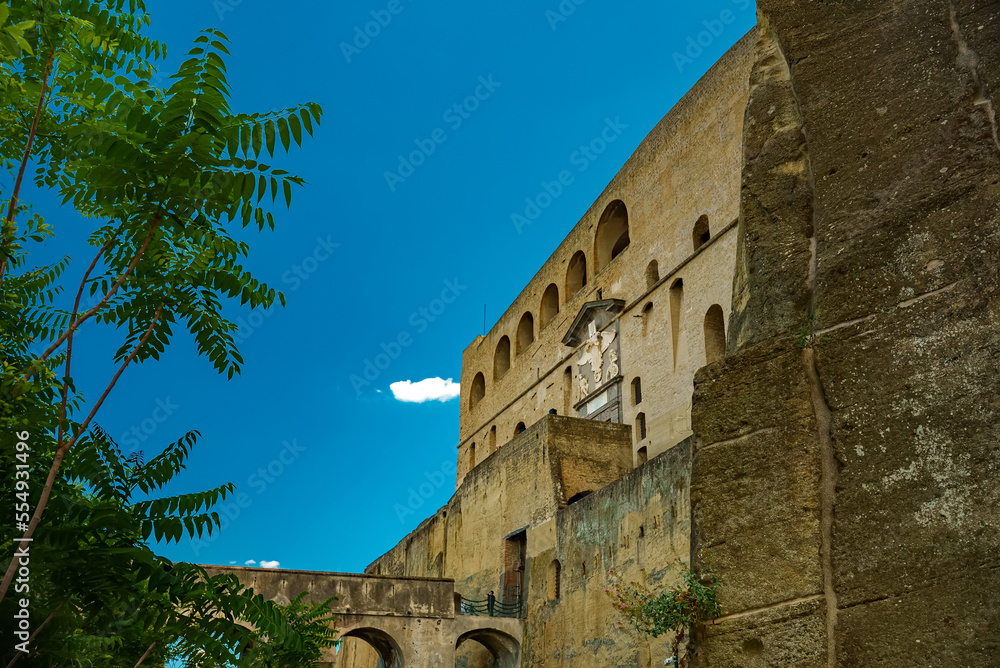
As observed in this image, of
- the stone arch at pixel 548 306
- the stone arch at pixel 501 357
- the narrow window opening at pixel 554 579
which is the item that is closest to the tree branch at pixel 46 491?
the narrow window opening at pixel 554 579

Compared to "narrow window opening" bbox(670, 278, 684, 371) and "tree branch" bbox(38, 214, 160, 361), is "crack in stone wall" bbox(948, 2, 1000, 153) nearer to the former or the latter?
"tree branch" bbox(38, 214, 160, 361)

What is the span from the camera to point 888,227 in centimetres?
397

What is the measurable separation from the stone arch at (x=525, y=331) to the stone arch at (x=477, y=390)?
460cm

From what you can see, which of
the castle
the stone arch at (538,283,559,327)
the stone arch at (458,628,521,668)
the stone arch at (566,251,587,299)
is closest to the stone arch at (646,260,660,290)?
the stone arch at (566,251,587,299)

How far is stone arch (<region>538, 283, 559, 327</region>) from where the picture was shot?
110 feet

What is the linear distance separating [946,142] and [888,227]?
443 millimetres

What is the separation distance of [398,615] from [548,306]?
15.3 meters

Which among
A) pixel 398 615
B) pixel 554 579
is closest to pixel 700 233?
pixel 554 579

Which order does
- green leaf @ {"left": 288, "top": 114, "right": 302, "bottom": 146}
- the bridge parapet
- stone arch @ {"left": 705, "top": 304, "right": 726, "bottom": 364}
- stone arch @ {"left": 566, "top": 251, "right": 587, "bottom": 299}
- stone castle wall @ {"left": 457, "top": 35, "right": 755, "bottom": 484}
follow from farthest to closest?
stone arch @ {"left": 566, "top": 251, "right": 587, "bottom": 299} < stone castle wall @ {"left": 457, "top": 35, "right": 755, "bottom": 484} < stone arch @ {"left": 705, "top": 304, "right": 726, "bottom": 364} < the bridge parapet < green leaf @ {"left": 288, "top": 114, "right": 302, "bottom": 146}

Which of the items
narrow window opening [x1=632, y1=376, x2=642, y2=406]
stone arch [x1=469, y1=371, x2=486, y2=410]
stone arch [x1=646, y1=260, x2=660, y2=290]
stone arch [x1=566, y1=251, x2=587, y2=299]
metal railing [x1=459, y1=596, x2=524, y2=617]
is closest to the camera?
metal railing [x1=459, y1=596, x2=524, y2=617]

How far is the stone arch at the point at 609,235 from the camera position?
28953 mm

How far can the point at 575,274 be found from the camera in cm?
3152

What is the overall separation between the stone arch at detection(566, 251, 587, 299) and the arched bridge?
13.0 metres

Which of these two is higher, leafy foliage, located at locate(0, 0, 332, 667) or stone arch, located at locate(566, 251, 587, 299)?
stone arch, located at locate(566, 251, 587, 299)
